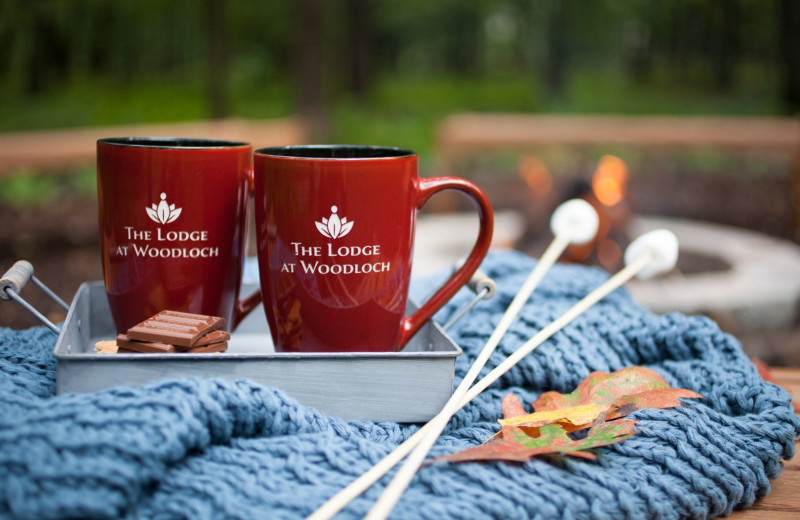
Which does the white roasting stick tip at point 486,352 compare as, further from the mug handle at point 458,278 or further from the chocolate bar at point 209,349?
Result: the chocolate bar at point 209,349

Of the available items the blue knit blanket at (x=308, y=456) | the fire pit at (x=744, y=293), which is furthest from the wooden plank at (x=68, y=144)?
the blue knit blanket at (x=308, y=456)

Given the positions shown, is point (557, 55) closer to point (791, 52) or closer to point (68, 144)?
point (791, 52)

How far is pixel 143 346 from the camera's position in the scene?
575 mm

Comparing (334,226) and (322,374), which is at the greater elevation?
(334,226)

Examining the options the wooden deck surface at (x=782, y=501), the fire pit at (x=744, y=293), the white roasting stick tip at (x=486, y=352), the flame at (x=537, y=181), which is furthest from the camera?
the flame at (x=537, y=181)

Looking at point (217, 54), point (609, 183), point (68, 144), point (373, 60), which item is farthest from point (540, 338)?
point (373, 60)

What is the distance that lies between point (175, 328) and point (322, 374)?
0.40 feet

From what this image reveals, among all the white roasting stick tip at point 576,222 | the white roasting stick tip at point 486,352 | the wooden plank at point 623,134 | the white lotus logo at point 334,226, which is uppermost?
the wooden plank at point 623,134

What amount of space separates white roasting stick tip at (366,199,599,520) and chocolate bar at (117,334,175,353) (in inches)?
8.1

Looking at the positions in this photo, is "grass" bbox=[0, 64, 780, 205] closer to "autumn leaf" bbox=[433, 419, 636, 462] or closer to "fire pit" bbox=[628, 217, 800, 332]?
"fire pit" bbox=[628, 217, 800, 332]

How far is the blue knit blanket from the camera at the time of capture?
0.46 meters

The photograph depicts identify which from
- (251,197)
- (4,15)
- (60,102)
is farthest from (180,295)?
(60,102)

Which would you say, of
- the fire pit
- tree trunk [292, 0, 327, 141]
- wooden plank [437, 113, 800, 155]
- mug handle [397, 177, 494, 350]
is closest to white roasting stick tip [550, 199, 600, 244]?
mug handle [397, 177, 494, 350]

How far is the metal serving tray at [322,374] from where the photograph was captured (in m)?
0.55
